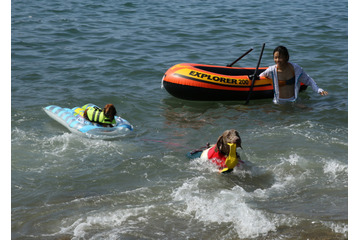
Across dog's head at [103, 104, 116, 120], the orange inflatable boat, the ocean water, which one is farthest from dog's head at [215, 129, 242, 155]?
the orange inflatable boat

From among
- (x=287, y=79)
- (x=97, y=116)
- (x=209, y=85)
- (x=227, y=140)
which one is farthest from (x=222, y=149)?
(x=287, y=79)

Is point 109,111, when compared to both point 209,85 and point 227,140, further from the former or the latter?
point 209,85

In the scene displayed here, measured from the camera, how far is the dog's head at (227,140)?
6293 mm

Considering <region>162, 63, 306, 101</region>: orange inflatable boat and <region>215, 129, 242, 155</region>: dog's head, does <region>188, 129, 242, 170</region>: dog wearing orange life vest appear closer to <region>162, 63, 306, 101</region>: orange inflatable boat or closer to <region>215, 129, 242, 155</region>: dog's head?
<region>215, 129, 242, 155</region>: dog's head

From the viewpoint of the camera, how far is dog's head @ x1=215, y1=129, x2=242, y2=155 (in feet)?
20.6

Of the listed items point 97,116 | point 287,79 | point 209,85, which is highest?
point 287,79

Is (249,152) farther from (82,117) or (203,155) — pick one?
(82,117)

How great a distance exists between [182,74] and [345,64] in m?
5.41

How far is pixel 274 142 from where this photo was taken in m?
8.17

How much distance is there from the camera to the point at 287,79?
391 inches

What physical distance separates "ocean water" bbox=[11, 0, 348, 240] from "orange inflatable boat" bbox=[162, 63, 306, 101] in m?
0.20

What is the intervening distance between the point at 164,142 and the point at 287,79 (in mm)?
3238

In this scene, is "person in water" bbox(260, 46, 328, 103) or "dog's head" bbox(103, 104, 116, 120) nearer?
"dog's head" bbox(103, 104, 116, 120)

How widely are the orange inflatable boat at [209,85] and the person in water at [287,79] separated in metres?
0.35
